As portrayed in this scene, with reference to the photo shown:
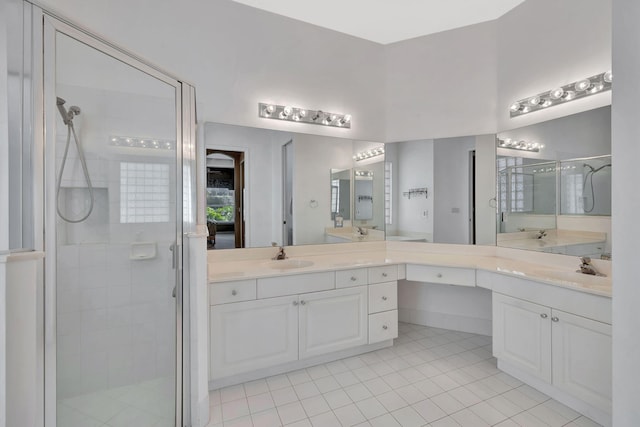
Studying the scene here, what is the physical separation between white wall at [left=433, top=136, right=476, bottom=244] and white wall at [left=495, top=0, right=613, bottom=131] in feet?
1.27

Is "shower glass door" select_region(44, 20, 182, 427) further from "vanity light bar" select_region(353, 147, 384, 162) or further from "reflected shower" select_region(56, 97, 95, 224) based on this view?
"vanity light bar" select_region(353, 147, 384, 162)

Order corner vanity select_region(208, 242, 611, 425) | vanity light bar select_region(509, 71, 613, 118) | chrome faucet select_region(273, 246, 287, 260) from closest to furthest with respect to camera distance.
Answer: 1. corner vanity select_region(208, 242, 611, 425)
2. vanity light bar select_region(509, 71, 613, 118)
3. chrome faucet select_region(273, 246, 287, 260)

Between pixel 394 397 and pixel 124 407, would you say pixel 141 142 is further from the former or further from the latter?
pixel 394 397

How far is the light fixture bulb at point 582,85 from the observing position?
1947mm

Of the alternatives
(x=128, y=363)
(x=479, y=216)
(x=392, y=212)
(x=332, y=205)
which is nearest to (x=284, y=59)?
(x=332, y=205)

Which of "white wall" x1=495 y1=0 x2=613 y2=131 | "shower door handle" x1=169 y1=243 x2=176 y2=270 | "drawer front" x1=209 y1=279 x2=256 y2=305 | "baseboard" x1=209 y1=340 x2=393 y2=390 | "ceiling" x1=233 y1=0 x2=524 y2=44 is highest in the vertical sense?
"ceiling" x1=233 y1=0 x2=524 y2=44

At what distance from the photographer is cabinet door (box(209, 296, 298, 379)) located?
6.00 ft

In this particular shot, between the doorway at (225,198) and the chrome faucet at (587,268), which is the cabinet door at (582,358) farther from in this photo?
the doorway at (225,198)

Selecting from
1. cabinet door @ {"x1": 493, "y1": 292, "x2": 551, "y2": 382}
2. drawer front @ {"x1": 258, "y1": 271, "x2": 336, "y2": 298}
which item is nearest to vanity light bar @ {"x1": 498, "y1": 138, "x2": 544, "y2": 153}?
cabinet door @ {"x1": 493, "y1": 292, "x2": 551, "y2": 382}

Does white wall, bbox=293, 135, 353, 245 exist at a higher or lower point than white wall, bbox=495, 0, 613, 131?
lower

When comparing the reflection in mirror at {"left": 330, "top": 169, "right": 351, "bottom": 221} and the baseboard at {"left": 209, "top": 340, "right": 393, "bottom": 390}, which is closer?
the baseboard at {"left": 209, "top": 340, "right": 393, "bottom": 390}

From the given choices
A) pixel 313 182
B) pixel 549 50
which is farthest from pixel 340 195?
pixel 549 50

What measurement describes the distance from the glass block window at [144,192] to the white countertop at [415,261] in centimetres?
56

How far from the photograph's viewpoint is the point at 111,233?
1331 millimetres
